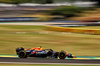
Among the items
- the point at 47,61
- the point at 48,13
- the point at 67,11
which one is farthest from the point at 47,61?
the point at 48,13

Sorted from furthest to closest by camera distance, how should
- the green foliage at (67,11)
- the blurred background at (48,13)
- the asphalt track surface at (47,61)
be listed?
the green foliage at (67,11), the blurred background at (48,13), the asphalt track surface at (47,61)

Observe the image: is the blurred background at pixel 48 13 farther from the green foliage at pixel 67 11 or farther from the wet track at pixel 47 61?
the wet track at pixel 47 61

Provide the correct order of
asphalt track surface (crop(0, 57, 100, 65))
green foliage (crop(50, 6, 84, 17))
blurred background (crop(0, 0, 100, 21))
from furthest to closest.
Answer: green foliage (crop(50, 6, 84, 17)) → blurred background (crop(0, 0, 100, 21)) → asphalt track surface (crop(0, 57, 100, 65))

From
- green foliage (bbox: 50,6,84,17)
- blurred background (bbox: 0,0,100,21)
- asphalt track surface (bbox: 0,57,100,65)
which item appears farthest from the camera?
green foliage (bbox: 50,6,84,17)

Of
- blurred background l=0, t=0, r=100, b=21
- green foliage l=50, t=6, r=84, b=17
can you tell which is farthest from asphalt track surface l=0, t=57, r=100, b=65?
green foliage l=50, t=6, r=84, b=17

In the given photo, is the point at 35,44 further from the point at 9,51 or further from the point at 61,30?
the point at 61,30

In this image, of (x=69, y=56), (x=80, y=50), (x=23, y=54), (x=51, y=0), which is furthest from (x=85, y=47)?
(x=51, y=0)

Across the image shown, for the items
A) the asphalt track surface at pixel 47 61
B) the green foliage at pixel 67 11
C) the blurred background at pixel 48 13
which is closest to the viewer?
the asphalt track surface at pixel 47 61

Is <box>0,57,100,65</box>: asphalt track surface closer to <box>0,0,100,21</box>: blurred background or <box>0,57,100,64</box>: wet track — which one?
<box>0,57,100,64</box>: wet track

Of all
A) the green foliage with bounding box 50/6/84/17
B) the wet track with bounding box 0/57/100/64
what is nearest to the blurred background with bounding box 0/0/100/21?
the green foliage with bounding box 50/6/84/17

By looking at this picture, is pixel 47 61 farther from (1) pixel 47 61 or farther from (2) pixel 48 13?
(2) pixel 48 13

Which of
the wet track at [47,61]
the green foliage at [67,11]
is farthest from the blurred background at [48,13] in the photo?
the wet track at [47,61]

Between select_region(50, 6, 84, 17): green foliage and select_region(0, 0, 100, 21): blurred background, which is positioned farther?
select_region(50, 6, 84, 17): green foliage

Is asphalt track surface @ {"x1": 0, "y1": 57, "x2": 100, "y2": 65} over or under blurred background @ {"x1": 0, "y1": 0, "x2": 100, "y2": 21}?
under
